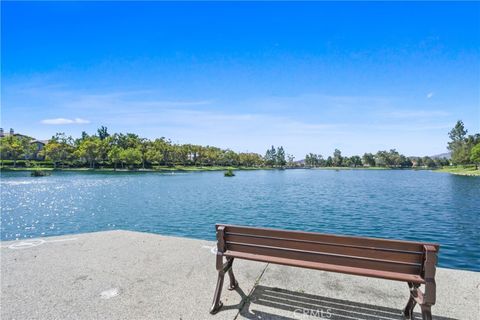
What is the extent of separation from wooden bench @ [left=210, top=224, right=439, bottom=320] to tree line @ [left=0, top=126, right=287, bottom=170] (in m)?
101

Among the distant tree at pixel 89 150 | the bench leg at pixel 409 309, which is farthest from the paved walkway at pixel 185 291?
the distant tree at pixel 89 150

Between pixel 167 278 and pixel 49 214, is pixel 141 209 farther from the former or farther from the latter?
pixel 167 278

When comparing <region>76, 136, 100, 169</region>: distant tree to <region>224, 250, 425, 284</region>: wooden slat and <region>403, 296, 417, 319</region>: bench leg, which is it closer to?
<region>224, 250, 425, 284</region>: wooden slat

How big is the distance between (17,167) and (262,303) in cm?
10925

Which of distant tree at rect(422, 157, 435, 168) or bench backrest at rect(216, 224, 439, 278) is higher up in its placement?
distant tree at rect(422, 157, 435, 168)

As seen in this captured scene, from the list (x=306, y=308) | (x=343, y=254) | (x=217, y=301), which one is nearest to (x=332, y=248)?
(x=343, y=254)

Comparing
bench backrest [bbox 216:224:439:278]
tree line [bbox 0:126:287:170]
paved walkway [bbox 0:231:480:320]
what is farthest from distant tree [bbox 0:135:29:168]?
bench backrest [bbox 216:224:439:278]

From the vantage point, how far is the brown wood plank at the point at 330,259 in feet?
10.4

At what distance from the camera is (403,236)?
45.5ft

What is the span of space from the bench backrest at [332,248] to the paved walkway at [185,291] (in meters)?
0.81

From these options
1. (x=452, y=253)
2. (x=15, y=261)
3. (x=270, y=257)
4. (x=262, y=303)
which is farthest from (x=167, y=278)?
(x=452, y=253)

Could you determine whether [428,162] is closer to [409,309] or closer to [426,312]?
[409,309]

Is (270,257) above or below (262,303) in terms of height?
above

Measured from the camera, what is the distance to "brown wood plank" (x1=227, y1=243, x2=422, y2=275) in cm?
318
